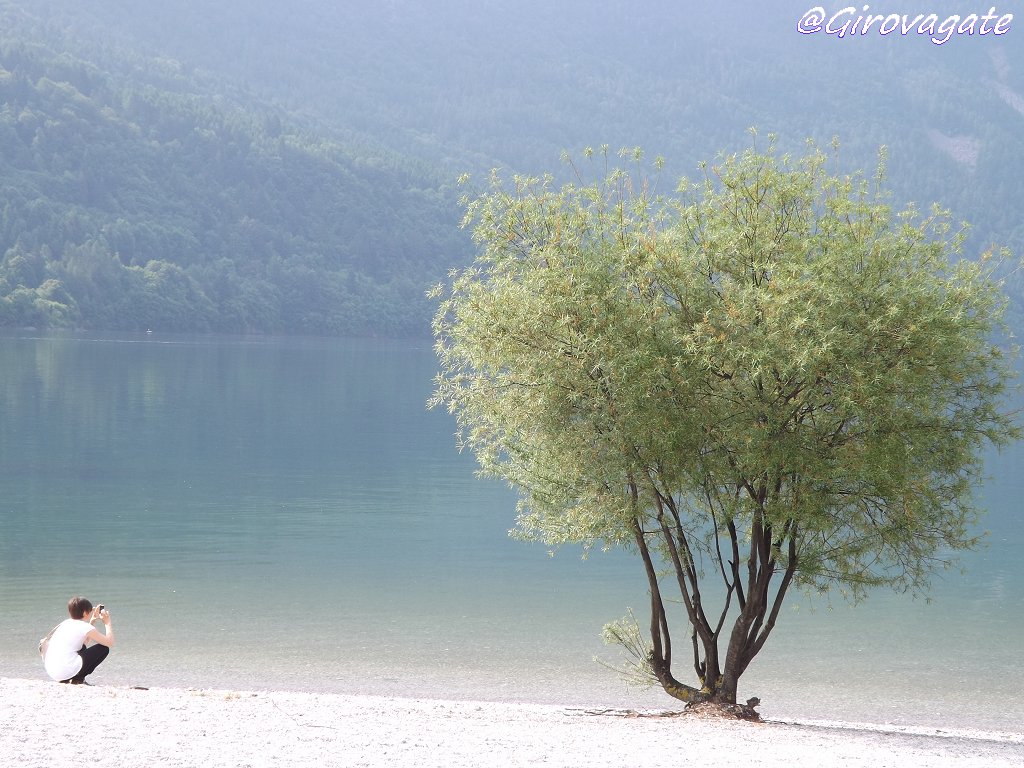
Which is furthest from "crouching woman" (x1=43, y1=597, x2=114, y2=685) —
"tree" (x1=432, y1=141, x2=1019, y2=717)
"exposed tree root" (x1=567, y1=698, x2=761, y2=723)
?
"exposed tree root" (x1=567, y1=698, x2=761, y2=723)

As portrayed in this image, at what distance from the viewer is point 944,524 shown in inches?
615

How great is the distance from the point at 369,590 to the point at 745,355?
→ 50.9 feet

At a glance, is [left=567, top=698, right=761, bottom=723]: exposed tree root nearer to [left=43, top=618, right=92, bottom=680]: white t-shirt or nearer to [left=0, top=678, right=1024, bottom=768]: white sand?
[left=0, top=678, right=1024, bottom=768]: white sand

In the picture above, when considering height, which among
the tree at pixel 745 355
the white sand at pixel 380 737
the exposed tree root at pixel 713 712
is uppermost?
the tree at pixel 745 355

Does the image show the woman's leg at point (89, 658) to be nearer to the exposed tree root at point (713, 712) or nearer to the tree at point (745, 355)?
the tree at point (745, 355)

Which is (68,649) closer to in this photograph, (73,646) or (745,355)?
(73,646)

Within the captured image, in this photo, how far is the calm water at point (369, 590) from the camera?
20453mm

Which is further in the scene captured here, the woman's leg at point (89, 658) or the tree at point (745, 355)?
the woman's leg at point (89, 658)

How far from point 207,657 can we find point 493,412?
852 cm

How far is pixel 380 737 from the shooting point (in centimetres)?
1253

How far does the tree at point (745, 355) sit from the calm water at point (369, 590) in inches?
205

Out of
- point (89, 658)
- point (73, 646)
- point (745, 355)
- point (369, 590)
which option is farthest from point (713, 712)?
point (369, 590)


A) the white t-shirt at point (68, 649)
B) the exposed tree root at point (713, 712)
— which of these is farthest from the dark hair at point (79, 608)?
the exposed tree root at point (713, 712)

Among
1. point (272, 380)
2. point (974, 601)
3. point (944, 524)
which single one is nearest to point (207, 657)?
point (944, 524)
